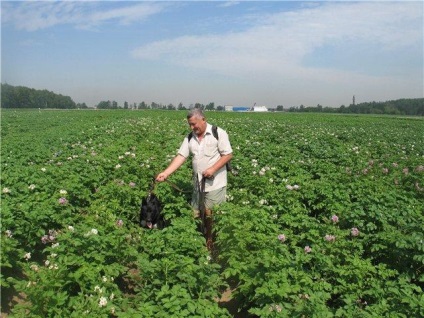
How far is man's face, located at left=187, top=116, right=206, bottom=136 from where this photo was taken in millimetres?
5262

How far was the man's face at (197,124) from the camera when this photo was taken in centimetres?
526

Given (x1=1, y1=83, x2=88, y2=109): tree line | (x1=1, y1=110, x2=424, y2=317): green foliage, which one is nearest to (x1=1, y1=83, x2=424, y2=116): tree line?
(x1=1, y1=83, x2=88, y2=109): tree line

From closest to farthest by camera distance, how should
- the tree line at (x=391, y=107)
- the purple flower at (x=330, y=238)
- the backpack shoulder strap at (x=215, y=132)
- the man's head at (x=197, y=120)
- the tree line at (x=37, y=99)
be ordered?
the purple flower at (x=330, y=238) < the man's head at (x=197, y=120) < the backpack shoulder strap at (x=215, y=132) < the tree line at (x=37, y=99) < the tree line at (x=391, y=107)

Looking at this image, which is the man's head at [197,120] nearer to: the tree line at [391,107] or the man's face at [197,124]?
the man's face at [197,124]

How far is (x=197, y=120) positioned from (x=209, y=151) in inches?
19.5

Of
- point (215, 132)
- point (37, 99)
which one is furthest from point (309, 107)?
point (215, 132)

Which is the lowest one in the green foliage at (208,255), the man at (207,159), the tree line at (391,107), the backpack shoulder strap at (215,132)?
the green foliage at (208,255)

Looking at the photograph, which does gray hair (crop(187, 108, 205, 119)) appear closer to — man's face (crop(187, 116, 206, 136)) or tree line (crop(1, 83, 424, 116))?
man's face (crop(187, 116, 206, 136))

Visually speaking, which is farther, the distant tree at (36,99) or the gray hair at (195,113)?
the distant tree at (36,99)

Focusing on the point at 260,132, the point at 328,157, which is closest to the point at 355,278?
the point at 328,157

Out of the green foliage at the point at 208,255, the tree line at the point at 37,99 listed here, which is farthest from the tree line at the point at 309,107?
the green foliage at the point at 208,255

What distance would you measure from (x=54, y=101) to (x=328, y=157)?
118 meters

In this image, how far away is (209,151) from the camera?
5.48 meters

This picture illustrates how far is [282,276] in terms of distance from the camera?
3508mm
